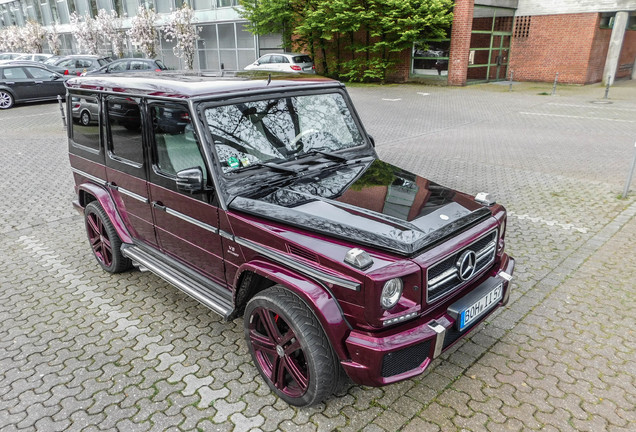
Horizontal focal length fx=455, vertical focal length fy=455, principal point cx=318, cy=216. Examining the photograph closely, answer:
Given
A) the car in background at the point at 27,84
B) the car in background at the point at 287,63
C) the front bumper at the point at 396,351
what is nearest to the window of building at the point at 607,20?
the car in background at the point at 287,63

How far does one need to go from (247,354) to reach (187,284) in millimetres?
784

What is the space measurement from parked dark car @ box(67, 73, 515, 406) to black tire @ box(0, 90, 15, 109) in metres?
16.3

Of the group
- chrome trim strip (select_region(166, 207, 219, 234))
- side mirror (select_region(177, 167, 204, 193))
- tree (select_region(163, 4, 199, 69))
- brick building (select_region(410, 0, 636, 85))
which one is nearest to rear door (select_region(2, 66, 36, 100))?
tree (select_region(163, 4, 199, 69))

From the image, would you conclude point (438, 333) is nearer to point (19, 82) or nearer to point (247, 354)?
point (247, 354)

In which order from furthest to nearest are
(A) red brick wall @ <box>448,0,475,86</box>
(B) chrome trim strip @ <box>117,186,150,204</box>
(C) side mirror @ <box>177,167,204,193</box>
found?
(A) red brick wall @ <box>448,0,475,86</box> < (B) chrome trim strip @ <box>117,186,150,204</box> < (C) side mirror @ <box>177,167,204,193</box>

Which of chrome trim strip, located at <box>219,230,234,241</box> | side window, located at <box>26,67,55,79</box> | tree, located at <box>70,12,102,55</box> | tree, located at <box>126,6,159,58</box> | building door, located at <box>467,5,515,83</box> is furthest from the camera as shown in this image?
tree, located at <box>70,12,102,55</box>

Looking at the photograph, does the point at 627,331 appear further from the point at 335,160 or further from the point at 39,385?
the point at 39,385

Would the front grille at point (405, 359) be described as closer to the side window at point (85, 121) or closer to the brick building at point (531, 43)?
the side window at point (85, 121)

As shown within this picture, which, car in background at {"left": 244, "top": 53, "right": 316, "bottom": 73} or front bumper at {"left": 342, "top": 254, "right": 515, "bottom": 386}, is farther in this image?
car in background at {"left": 244, "top": 53, "right": 316, "bottom": 73}

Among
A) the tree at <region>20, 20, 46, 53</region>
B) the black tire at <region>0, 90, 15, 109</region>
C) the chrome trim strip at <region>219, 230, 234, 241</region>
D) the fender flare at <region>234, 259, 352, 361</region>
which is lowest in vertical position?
the black tire at <region>0, 90, 15, 109</region>

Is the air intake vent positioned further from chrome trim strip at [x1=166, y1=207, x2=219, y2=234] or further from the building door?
the building door

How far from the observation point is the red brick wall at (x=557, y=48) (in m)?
21.8

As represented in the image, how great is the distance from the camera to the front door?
354 centimetres

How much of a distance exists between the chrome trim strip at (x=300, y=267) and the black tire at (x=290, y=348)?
0.23 meters
